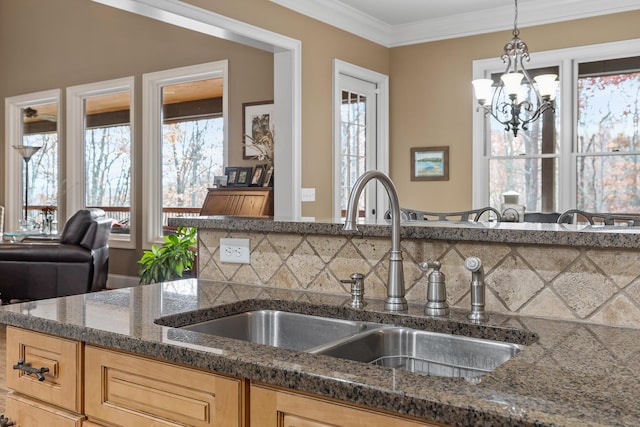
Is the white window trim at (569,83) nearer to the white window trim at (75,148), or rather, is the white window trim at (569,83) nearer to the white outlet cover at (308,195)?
the white outlet cover at (308,195)

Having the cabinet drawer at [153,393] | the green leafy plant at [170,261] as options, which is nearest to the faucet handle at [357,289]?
the cabinet drawer at [153,393]

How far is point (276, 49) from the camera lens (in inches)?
203

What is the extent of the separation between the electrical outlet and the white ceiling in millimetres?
3536

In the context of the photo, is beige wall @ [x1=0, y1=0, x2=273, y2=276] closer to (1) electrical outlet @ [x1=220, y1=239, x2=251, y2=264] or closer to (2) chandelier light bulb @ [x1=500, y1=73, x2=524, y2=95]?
(2) chandelier light bulb @ [x1=500, y1=73, x2=524, y2=95]

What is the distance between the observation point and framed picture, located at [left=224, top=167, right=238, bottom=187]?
6016 mm

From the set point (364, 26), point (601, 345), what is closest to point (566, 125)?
point (364, 26)

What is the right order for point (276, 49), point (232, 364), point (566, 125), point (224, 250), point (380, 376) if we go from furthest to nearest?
point (566, 125), point (276, 49), point (224, 250), point (232, 364), point (380, 376)

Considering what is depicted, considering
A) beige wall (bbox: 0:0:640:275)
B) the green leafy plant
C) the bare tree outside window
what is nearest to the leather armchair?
the green leafy plant

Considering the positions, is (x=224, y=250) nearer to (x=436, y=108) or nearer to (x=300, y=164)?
(x=300, y=164)

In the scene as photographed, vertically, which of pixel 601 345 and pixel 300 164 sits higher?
pixel 300 164

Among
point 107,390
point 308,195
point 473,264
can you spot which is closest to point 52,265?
point 308,195

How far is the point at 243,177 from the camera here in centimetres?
595

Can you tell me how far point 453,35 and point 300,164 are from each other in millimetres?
2230

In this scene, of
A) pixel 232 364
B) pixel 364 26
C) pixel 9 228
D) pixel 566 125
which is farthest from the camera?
pixel 9 228
